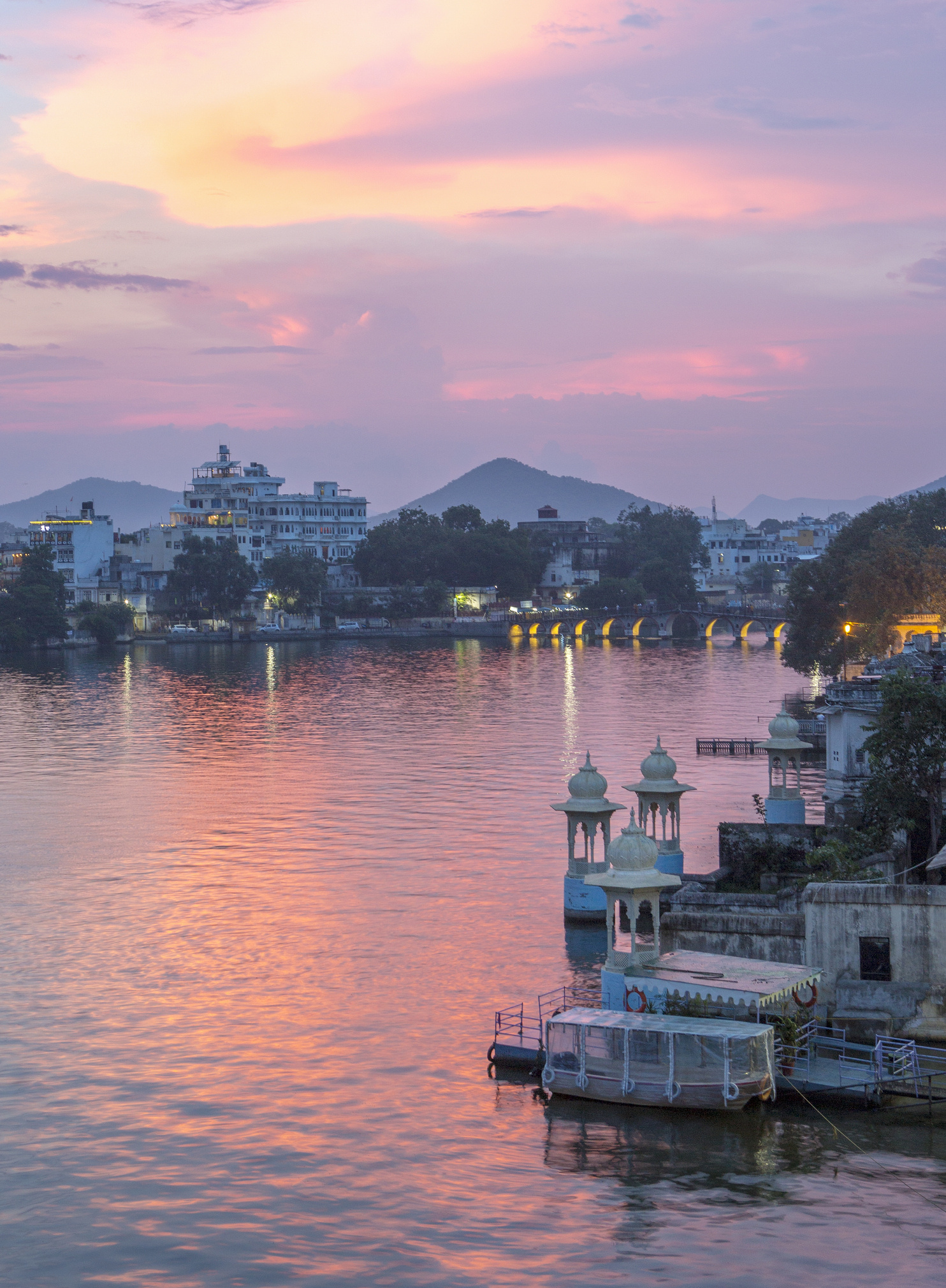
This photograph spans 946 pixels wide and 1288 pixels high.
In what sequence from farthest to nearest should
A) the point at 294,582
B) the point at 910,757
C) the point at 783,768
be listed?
the point at 294,582 < the point at 783,768 < the point at 910,757

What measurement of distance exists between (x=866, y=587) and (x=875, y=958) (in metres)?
48.7

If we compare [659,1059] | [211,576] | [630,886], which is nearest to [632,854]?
[630,886]

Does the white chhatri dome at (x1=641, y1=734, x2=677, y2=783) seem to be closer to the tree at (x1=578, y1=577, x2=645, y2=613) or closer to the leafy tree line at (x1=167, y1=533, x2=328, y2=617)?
the leafy tree line at (x1=167, y1=533, x2=328, y2=617)

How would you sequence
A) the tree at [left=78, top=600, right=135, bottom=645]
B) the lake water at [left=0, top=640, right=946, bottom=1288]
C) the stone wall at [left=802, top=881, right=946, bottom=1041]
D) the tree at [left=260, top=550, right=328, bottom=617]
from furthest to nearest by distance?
the tree at [left=260, top=550, right=328, bottom=617] → the tree at [left=78, top=600, right=135, bottom=645] → the stone wall at [left=802, top=881, right=946, bottom=1041] → the lake water at [left=0, top=640, right=946, bottom=1288]

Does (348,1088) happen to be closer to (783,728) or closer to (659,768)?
(659,768)

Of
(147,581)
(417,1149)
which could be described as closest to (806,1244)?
(417,1149)

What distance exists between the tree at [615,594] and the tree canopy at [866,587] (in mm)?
85656

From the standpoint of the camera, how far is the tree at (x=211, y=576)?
16562cm

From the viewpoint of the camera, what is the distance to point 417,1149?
906 inches

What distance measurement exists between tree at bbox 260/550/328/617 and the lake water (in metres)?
111

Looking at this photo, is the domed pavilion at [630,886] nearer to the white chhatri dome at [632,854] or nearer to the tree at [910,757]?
the white chhatri dome at [632,854]

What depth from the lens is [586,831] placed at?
35.0m

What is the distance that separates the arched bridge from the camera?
18075cm

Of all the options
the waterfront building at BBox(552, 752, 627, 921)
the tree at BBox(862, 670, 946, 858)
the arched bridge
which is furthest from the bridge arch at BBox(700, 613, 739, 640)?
the tree at BBox(862, 670, 946, 858)
